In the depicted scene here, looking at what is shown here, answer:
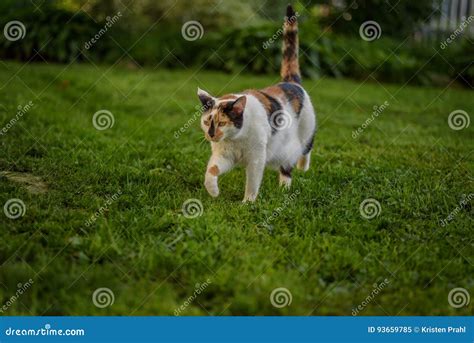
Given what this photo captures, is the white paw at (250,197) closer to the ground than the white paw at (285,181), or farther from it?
closer to the ground

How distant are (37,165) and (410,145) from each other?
4.03 metres

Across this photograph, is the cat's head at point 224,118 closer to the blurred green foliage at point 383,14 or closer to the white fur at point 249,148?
the white fur at point 249,148

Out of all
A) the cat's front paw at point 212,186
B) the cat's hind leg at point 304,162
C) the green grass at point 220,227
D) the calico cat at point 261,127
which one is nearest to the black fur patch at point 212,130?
the calico cat at point 261,127

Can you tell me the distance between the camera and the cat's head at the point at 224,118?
4031 mm

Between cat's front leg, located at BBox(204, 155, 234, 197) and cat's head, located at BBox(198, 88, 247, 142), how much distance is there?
189 millimetres

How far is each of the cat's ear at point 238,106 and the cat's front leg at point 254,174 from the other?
406 mm

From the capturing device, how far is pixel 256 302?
2.98 meters

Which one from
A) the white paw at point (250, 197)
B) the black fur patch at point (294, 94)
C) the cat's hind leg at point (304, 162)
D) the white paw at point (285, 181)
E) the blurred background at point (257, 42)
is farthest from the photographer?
the blurred background at point (257, 42)

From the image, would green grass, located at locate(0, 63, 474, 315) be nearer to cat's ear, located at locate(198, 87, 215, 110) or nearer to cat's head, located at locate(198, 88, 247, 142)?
cat's head, located at locate(198, 88, 247, 142)

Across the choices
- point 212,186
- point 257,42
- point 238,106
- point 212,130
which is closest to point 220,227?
point 212,186

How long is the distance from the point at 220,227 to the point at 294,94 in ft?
5.59

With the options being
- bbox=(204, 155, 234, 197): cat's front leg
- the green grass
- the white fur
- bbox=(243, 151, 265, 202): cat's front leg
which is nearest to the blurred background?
the green grass

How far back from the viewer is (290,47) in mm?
5148
